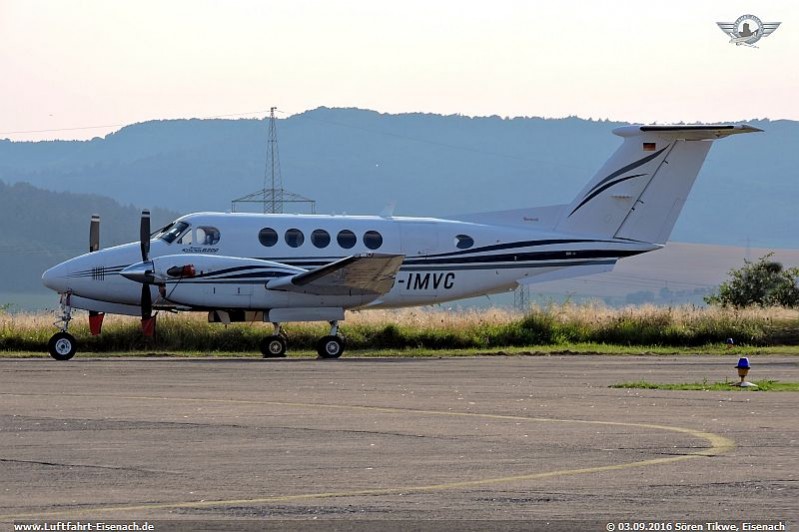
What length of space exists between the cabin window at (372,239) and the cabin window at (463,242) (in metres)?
1.85

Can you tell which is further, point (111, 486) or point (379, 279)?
point (379, 279)

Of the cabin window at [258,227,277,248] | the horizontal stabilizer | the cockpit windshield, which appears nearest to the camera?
the cockpit windshield

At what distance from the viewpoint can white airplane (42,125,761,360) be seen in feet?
97.1

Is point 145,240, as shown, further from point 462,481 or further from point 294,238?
point 462,481

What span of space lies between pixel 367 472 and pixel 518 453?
70.6 inches

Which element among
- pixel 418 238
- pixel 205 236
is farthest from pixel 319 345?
pixel 418 238

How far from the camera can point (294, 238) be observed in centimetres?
3142

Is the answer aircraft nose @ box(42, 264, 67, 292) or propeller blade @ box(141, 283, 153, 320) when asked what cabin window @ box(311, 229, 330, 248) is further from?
aircraft nose @ box(42, 264, 67, 292)

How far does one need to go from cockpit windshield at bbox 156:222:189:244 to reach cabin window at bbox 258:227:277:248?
5.39 feet

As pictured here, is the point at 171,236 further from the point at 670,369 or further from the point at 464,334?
the point at 670,369

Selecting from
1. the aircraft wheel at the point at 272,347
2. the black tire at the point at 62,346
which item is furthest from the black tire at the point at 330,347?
the black tire at the point at 62,346

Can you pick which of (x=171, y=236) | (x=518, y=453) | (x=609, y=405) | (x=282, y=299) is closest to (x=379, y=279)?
(x=282, y=299)

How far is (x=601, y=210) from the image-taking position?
3316cm

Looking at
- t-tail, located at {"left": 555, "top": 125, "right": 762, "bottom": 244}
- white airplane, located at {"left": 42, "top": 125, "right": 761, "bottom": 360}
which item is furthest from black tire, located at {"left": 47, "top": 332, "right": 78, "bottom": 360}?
t-tail, located at {"left": 555, "top": 125, "right": 762, "bottom": 244}
